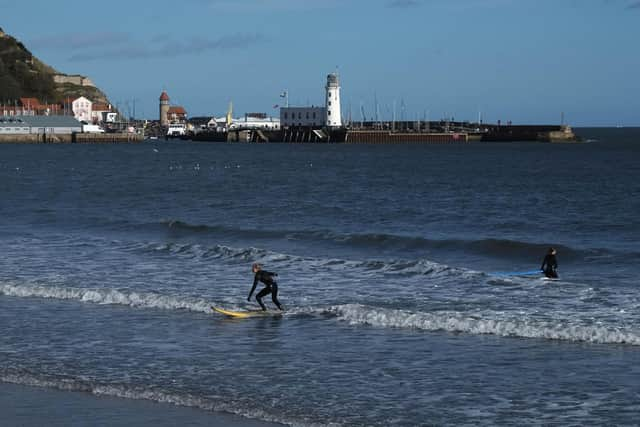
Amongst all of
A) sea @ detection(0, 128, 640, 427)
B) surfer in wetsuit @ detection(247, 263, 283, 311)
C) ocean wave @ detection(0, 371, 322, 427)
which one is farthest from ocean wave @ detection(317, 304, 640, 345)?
ocean wave @ detection(0, 371, 322, 427)

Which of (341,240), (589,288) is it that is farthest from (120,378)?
(341,240)

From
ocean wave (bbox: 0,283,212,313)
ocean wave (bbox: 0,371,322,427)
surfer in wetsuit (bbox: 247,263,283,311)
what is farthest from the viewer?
ocean wave (bbox: 0,283,212,313)

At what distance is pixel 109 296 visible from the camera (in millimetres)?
26047

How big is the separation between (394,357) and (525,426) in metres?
4.66

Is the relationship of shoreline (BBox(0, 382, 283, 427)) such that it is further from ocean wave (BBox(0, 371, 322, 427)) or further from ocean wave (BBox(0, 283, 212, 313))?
ocean wave (BBox(0, 283, 212, 313))

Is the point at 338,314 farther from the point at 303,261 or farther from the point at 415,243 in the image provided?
the point at 415,243

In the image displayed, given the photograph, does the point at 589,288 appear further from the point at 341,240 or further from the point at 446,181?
the point at 446,181

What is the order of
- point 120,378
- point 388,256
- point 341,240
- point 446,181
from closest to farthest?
point 120,378
point 388,256
point 341,240
point 446,181

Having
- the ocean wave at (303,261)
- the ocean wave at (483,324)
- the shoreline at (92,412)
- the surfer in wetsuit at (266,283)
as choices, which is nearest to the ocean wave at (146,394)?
the shoreline at (92,412)

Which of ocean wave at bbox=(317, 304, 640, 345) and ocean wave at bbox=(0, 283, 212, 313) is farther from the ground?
ocean wave at bbox=(317, 304, 640, 345)

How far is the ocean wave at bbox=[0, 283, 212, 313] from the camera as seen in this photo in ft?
82.0

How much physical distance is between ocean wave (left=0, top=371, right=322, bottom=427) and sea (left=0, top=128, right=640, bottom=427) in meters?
0.05

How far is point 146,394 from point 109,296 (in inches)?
403

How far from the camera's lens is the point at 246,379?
17.4 meters
